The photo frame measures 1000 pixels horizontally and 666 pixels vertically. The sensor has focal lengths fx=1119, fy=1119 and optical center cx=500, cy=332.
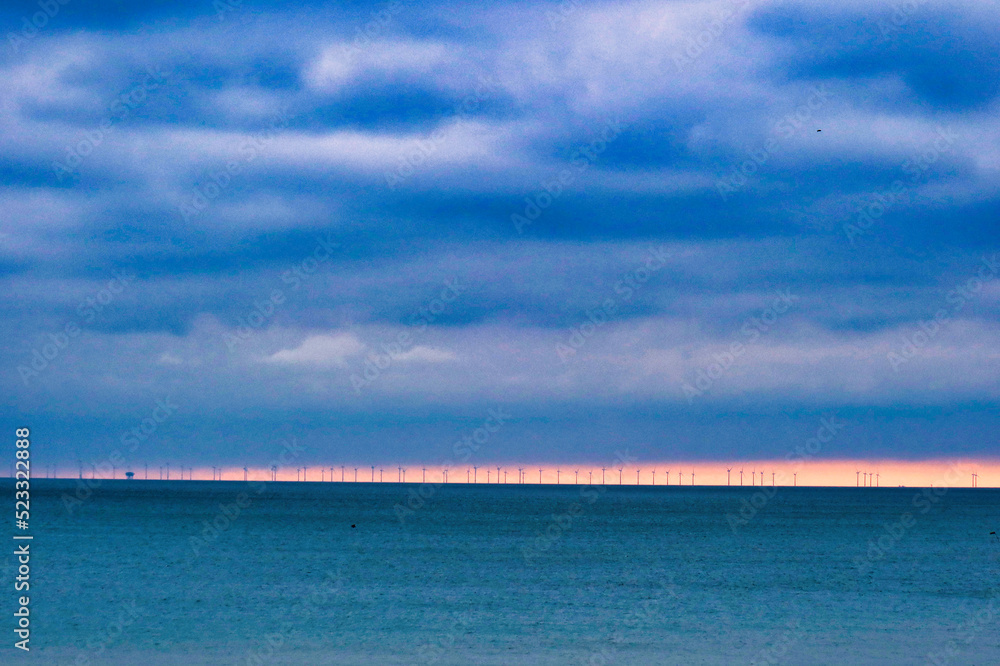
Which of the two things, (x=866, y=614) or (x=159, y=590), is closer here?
(x=866, y=614)

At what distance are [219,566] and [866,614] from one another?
49.7 m

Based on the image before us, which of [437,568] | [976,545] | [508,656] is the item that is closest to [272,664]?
[508,656]

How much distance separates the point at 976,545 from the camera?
423ft

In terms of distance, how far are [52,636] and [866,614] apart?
4338 cm

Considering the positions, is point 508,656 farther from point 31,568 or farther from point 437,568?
point 31,568

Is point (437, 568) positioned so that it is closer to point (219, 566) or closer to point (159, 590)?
point (219, 566)

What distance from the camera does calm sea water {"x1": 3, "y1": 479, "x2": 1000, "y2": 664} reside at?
50.3 meters

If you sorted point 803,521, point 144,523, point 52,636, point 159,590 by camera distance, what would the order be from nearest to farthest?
point 52,636 < point 159,590 < point 144,523 < point 803,521

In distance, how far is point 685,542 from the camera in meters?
126

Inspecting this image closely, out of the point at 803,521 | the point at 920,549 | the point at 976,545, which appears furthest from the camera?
the point at 803,521

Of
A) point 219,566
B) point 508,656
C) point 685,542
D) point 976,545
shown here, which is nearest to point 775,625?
point 508,656

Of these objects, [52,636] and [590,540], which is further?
[590,540]

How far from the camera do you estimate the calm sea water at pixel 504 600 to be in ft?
165

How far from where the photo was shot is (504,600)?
Result: 6769 centimetres
